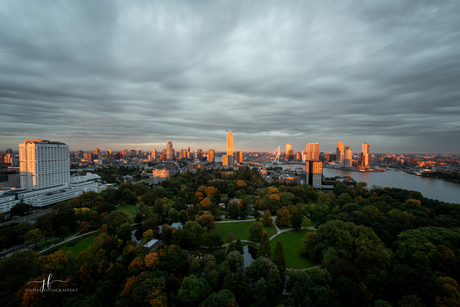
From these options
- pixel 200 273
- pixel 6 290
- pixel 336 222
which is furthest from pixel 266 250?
pixel 6 290

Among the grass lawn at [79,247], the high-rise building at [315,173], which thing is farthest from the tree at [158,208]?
the high-rise building at [315,173]

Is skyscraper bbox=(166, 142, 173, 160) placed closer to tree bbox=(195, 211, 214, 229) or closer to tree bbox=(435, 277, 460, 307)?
tree bbox=(195, 211, 214, 229)

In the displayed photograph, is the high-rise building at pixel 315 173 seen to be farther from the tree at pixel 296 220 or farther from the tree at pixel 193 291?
the tree at pixel 193 291

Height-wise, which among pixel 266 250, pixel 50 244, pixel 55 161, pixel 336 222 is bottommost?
pixel 50 244

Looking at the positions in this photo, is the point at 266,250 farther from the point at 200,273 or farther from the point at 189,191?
the point at 189,191

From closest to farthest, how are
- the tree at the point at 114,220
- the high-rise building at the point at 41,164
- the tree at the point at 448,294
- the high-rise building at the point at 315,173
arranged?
the tree at the point at 448,294, the tree at the point at 114,220, the high-rise building at the point at 41,164, the high-rise building at the point at 315,173

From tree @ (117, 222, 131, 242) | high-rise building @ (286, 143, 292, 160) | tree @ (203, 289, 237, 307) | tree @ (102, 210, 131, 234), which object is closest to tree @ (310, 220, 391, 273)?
tree @ (203, 289, 237, 307)
